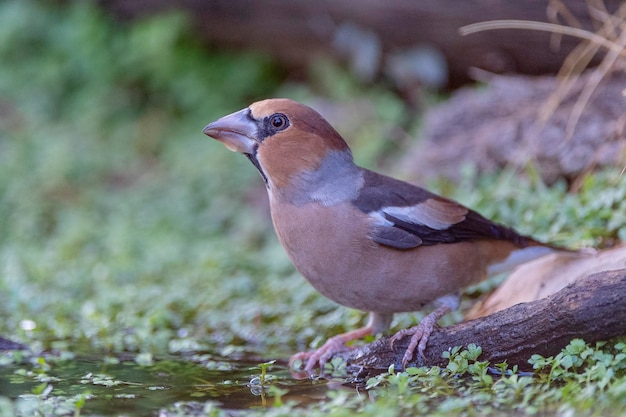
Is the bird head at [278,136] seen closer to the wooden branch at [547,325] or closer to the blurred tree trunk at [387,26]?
the wooden branch at [547,325]

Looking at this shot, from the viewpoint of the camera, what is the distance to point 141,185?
10117 millimetres

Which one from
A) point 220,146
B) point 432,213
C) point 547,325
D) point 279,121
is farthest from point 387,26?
point 547,325

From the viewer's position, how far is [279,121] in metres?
4.54

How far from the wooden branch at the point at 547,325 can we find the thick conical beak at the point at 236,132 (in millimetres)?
1440

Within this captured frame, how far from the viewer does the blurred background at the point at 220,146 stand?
5938 mm

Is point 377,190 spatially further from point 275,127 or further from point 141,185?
point 141,185

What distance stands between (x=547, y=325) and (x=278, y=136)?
5.62 feet

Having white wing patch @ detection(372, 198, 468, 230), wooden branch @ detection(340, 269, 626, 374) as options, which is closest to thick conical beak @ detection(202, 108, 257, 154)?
white wing patch @ detection(372, 198, 468, 230)

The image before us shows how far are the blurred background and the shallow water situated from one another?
47 centimetres

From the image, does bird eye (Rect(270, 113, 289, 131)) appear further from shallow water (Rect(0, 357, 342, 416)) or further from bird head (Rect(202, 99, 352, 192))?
shallow water (Rect(0, 357, 342, 416))

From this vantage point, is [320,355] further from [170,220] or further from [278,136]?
[170,220]

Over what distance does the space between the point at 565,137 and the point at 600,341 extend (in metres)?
3.14

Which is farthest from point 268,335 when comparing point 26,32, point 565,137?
point 26,32

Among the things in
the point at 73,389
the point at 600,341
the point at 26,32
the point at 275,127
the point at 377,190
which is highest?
the point at 26,32
